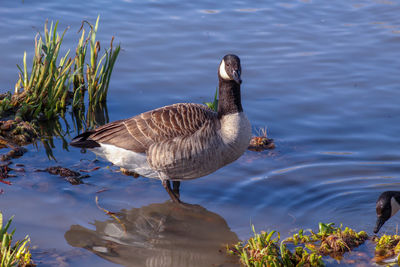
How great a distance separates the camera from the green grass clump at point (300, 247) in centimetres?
589

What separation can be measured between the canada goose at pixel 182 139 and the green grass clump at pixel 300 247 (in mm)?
1254

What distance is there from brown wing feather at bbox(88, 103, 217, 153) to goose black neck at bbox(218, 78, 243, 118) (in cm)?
16

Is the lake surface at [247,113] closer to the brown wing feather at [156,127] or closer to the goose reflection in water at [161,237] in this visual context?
the goose reflection in water at [161,237]

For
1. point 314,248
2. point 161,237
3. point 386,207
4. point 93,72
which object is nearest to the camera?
point 314,248

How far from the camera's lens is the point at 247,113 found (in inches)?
400

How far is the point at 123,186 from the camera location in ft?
25.9

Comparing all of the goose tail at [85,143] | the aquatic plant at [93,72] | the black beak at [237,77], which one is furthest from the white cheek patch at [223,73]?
the aquatic plant at [93,72]

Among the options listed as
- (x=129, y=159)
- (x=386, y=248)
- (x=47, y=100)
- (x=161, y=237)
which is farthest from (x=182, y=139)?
(x=47, y=100)

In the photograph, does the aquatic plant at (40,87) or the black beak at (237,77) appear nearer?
the black beak at (237,77)

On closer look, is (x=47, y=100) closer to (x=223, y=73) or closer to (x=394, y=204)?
(x=223, y=73)

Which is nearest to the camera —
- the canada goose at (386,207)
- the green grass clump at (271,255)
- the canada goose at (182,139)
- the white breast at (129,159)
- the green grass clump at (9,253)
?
the green grass clump at (9,253)

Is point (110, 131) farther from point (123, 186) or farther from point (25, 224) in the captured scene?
point (25, 224)

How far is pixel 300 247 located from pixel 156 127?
2.45 metres

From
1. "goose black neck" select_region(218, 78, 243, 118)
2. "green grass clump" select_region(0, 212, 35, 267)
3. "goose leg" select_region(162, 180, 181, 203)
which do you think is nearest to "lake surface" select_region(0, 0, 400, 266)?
"goose leg" select_region(162, 180, 181, 203)
